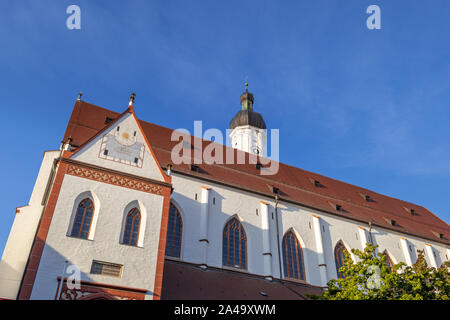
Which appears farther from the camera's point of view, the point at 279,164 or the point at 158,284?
the point at 279,164

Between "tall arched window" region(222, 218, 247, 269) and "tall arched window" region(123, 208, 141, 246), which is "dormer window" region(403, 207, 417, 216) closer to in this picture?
"tall arched window" region(222, 218, 247, 269)

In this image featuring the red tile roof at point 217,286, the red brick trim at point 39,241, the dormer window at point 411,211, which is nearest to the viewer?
the red brick trim at point 39,241

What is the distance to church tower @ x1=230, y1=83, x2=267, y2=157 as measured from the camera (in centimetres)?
4078

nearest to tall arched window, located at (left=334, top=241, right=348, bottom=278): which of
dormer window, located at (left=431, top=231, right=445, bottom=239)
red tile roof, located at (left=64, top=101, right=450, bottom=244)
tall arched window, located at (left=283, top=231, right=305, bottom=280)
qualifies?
red tile roof, located at (left=64, top=101, right=450, bottom=244)

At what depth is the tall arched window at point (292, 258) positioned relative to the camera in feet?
71.2

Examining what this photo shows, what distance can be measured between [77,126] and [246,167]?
10.3m

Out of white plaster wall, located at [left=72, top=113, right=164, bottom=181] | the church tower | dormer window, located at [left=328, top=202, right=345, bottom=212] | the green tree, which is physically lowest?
the green tree

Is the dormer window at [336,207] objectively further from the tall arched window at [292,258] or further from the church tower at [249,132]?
the church tower at [249,132]

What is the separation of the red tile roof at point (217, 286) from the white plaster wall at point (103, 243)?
2.25 m

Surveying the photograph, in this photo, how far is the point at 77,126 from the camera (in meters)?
21.9

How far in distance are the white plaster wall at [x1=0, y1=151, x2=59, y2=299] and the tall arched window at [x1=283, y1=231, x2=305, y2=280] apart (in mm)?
12276

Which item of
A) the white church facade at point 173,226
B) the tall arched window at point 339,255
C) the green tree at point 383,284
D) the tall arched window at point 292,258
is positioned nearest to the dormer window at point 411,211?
the white church facade at point 173,226
